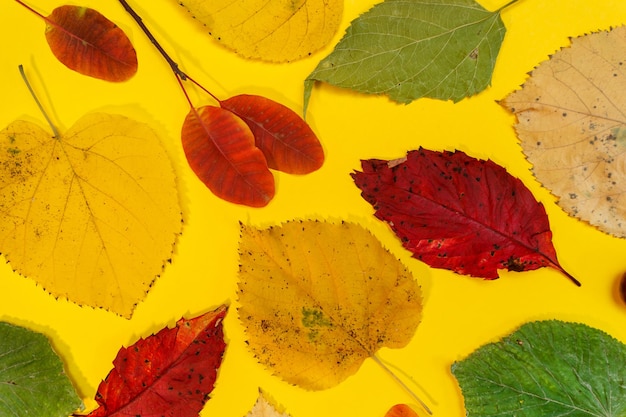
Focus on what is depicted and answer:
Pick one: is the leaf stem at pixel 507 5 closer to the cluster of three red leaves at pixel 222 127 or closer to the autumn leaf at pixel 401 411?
the cluster of three red leaves at pixel 222 127

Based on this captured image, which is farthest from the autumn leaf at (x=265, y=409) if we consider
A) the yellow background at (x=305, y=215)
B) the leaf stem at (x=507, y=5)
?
the leaf stem at (x=507, y=5)

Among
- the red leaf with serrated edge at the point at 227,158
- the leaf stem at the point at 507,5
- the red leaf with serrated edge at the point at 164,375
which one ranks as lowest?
the red leaf with serrated edge at the point at 164,375

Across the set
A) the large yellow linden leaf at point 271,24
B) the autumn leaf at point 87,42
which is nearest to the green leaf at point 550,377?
the large yellow linden leaf at point 271,24

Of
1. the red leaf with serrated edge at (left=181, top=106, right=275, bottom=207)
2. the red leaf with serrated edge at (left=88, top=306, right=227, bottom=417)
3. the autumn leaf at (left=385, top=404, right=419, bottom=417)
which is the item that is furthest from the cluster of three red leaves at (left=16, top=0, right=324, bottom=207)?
the autumn leaf at (left=385, top=404, right=419, bottom=417)

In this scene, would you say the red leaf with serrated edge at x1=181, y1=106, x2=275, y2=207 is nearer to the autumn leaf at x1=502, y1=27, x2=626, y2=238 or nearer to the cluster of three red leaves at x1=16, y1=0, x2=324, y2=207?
the cluster of three red leaves at x1=16, y1=0, x2=324, y2=207

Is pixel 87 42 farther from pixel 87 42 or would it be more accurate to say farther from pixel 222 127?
pixel 222 127

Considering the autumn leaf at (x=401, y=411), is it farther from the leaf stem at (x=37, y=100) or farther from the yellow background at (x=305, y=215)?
the leaf stem at (x=37, y=100)

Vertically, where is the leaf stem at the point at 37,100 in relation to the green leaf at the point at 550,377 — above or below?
above

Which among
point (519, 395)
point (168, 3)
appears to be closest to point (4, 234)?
point (168, 3)
